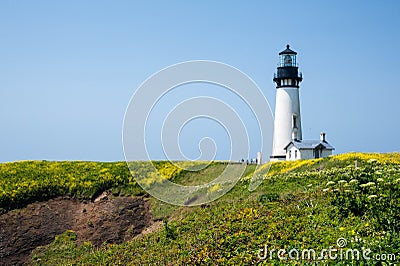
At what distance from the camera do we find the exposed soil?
83.0 ft

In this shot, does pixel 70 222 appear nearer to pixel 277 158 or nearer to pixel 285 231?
pixel 285 231

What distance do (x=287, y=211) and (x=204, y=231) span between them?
8.66 feet

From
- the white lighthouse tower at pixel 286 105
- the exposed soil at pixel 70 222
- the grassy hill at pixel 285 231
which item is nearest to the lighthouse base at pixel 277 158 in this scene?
the white lighthouse tower at pixel 286 105

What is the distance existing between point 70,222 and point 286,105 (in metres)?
23.9

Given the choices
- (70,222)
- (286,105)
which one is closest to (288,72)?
(286,105)

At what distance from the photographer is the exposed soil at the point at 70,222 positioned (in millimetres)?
25297

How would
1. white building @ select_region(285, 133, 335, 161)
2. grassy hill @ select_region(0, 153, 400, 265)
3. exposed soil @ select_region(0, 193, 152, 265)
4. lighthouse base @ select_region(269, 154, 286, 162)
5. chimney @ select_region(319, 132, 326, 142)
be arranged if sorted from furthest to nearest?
1. lighthouse base @ select_region(269, 154, 286, 162)
2. chimney @ select_region(319, 132, 326, 142)
3. white building @ select_region(285, 133, 335, 161)
4. exposed soil @ select_region(0, 193, 152, 265)
5. grassy hill @ select_region(0, 153, 400, 265)

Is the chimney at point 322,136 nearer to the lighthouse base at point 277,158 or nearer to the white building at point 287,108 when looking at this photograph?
the white building at point 287,108

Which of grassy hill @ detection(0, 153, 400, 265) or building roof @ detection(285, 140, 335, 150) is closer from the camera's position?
grassy hill @ detection(0, 153, 400, 265)

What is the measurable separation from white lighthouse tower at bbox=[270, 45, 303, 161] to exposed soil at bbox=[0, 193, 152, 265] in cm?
1787

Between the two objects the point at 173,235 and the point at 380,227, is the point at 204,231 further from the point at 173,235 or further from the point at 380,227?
the point at 380,227

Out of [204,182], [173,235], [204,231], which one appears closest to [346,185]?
[204,231]

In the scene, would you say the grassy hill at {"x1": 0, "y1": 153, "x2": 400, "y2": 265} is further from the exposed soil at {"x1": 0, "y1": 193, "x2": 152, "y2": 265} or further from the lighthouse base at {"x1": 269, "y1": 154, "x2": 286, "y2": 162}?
the lighthouse base at {"x1": 269, "y1": 154, "x2": 286, "y2": 162}

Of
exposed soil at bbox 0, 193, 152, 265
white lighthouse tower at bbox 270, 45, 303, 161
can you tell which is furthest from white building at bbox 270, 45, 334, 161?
exposed soil at bbox 0, 193, 152, 265
